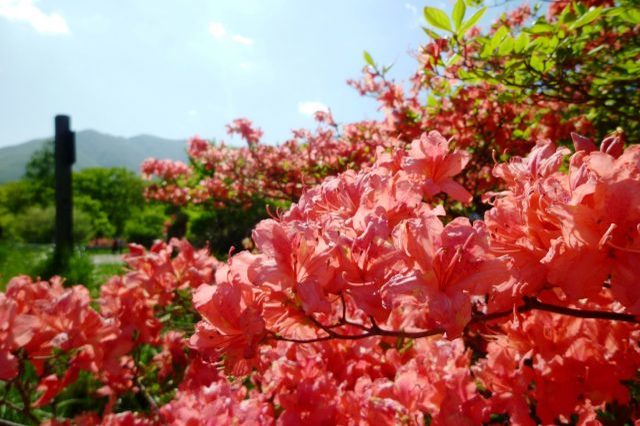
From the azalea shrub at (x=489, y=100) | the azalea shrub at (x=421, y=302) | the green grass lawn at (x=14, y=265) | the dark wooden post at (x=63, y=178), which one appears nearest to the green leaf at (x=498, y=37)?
the azalea shrub at (x=489, y=100)

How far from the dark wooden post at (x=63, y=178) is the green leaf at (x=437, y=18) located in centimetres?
611

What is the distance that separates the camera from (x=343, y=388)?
1598 millimetres

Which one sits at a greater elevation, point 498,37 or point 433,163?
point 498,37

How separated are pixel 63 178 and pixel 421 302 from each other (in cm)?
669

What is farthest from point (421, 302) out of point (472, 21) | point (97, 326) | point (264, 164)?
point (264, 164)

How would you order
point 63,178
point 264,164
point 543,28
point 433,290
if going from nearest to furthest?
point 433,290 < point 543,28 < point 264,164 < point 63,178

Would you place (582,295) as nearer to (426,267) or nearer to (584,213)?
(584,213)

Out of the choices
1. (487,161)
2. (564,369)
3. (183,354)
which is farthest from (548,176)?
(183,354)

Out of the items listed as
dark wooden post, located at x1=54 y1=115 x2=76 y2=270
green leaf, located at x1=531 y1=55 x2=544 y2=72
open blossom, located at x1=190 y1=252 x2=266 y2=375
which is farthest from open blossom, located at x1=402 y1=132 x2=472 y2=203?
dark wooden post, located at x1=54 y1=115 x2=76 y2=270

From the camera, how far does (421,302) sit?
709 millimetres

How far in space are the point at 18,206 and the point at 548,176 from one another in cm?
6013

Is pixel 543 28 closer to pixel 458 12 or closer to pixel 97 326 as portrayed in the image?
pixel 458 12

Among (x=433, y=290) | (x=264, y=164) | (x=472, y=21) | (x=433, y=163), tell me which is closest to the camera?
(x=433, y=290)

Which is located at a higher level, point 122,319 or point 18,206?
point 122,319
